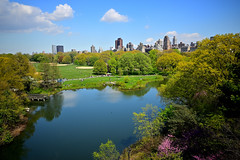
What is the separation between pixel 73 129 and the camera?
1994 cm

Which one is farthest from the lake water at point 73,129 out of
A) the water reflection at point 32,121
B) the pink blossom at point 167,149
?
the pink blossom at point 167,149

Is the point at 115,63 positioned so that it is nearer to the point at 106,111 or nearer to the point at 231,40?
the point at 106,111

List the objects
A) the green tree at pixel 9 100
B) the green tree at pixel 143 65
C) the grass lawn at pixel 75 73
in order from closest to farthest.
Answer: the green tree at pixel 9 100, the grass lawn at pixel 75 73, the green tree at pixel 143 65

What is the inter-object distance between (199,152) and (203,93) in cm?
866

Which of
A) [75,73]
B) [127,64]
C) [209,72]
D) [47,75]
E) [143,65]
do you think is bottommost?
[75,73]

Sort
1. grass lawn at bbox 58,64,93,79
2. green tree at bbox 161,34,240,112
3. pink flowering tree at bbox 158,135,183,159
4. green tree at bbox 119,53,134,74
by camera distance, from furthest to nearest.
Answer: green tree at bbox 119,53,134,74, grass lawn at bbox 58,64,93,79, green tree at bbox 161,34,240,112, pink flowering tree at bbox 158,135,183,159

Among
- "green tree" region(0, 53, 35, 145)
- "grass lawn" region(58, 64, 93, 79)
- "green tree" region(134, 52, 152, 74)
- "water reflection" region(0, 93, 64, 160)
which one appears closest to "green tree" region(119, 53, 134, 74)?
"green tree" region(134, 52, 152, 74)

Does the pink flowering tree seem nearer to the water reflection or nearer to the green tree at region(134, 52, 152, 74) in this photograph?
the water reflection

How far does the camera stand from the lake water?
50.9 feet

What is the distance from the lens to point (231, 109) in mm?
10938

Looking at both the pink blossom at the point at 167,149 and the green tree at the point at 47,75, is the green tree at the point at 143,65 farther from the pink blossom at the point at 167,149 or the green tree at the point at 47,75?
the pink blossom at the point at 167,149

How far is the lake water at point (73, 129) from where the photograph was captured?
15516mm

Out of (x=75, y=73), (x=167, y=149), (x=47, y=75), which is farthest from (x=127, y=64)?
(x=167, y=149)

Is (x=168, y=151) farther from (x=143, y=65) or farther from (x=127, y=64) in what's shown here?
(x=127, y=64)
